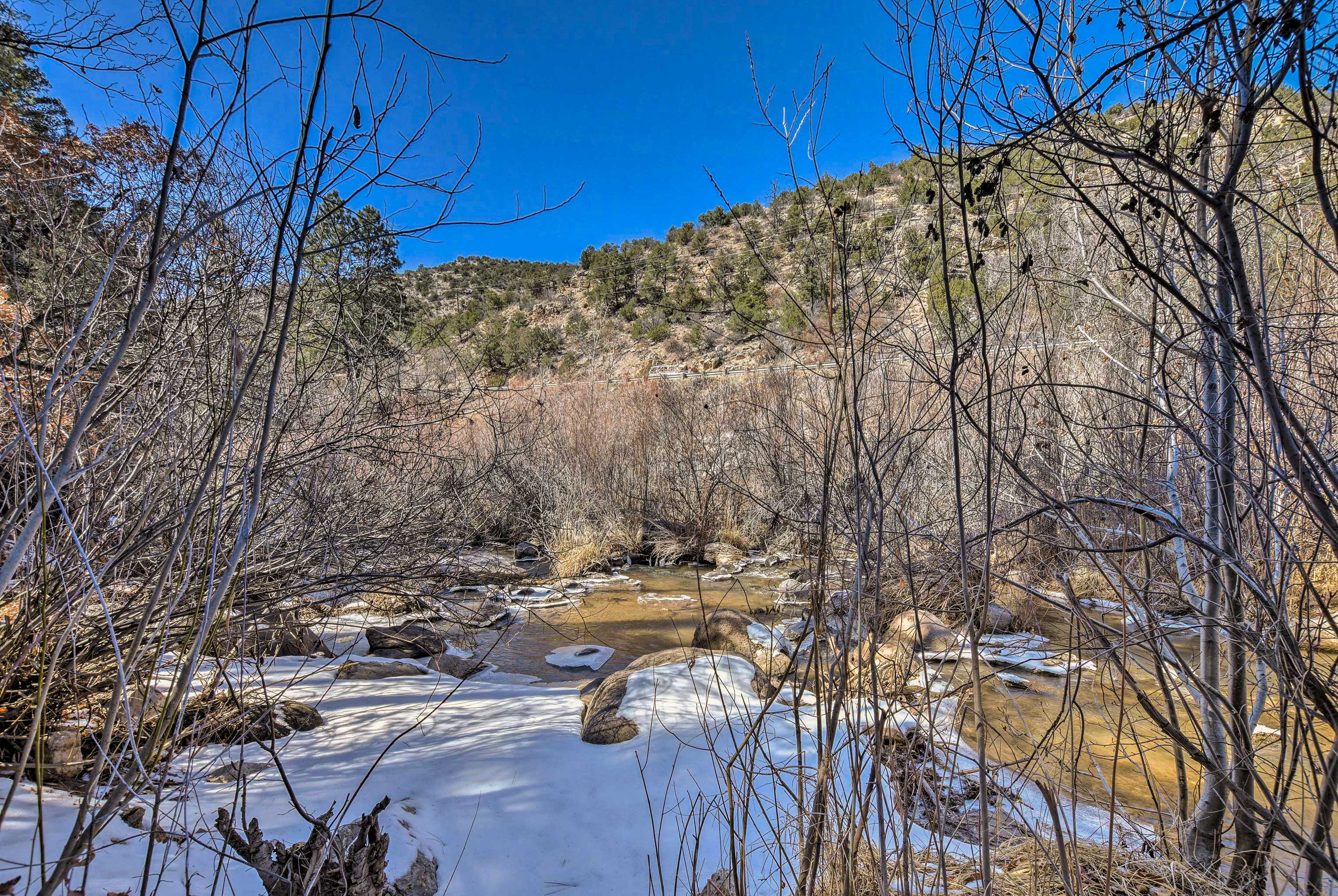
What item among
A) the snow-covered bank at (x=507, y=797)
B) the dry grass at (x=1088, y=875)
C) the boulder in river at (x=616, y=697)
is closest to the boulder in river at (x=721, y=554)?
A: the boulder in river at (x=616, y=697)

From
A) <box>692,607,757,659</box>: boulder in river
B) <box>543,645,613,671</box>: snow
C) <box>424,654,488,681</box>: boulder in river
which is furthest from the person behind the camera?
<box>543,645,613,671</box>: snow

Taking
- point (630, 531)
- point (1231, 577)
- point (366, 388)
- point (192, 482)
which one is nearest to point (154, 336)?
point (192, 482)

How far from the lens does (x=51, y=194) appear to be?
3.98 metres

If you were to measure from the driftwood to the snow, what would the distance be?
3705 mm

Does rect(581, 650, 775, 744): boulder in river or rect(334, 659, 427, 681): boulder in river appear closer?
rect(581, 650, 775, 744): boulder in river

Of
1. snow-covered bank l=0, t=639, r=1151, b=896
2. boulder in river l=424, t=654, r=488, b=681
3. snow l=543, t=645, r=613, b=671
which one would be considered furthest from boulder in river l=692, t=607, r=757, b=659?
boulder in river l=424, t=654, r=488, b=681

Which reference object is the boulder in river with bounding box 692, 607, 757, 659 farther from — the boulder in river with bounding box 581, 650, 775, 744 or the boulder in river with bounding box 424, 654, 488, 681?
the boulder in river with bounding box 424, 654, 488, 681

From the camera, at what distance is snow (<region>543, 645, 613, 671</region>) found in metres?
5.66

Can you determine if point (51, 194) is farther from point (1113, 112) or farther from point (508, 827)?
point (1113, 112)

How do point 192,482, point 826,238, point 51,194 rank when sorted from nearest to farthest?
point 826,238 → point 192,482 → point 51,194

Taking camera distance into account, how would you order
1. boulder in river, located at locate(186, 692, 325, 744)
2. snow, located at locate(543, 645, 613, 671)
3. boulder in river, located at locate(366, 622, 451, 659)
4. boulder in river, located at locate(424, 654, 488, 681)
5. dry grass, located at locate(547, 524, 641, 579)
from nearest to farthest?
boulder in river, located at locate(186, 692, 325, 744)
boulder in river, located at locate(424, 654, 488, 681)
boulder in river, located at locate(366, 622, 451, 659)
snow, located at locate(543, 645, 613, 671)
dry grass, located at locate(547, 524, 641, 579)

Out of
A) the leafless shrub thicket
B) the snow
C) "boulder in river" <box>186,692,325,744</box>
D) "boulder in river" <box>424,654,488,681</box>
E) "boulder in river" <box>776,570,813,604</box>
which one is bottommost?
the snow

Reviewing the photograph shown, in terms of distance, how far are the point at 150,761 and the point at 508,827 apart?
6.61 feet

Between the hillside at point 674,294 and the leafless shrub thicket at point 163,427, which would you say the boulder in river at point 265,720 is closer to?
the leafless shrub thicket at point 163,427
